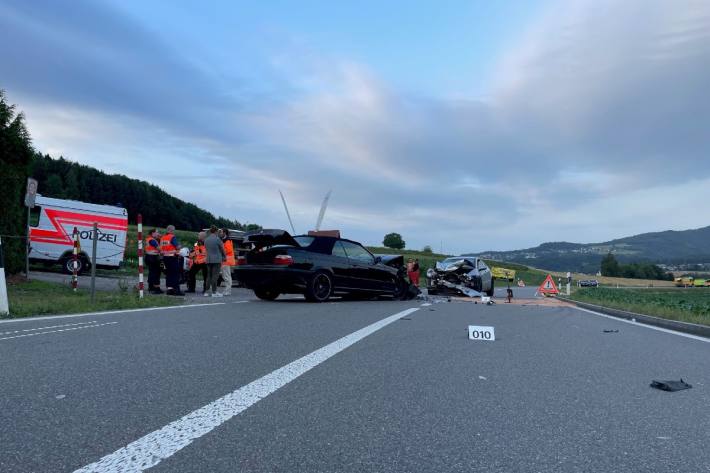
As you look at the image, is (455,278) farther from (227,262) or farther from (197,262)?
(197,262)

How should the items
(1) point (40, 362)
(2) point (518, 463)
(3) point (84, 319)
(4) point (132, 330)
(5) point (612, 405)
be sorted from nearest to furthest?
(2) point (518, 463) < (5) point (612, 405) < (1) point (40, 362) < (4) point (132, 330) < (3) point (84, 319)

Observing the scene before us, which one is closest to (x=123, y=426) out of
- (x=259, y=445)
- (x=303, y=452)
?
(x=259, y=445)

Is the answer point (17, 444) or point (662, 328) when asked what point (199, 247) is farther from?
point (17, 444)

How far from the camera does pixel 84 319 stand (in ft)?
28.7

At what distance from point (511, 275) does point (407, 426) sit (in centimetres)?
6514

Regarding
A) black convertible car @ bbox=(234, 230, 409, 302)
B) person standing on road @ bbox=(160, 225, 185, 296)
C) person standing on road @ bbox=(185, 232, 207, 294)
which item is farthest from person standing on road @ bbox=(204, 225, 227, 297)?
person standing on road @ bbox=(185, 232, 207, 294)

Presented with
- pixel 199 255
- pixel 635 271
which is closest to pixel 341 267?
pixel 199 255

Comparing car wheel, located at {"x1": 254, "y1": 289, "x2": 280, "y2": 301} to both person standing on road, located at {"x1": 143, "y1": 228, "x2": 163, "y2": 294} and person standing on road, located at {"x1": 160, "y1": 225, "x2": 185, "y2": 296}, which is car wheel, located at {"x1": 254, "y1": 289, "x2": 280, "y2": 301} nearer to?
person standing on road, located at {"x1": 160, "y1": 225, "x2": 185, "y2": 296}

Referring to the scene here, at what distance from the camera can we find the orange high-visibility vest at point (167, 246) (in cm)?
1447

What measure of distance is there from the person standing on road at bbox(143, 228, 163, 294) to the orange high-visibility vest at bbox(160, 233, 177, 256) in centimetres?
28

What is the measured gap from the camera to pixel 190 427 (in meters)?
3.35

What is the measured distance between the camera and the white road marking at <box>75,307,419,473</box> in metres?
2.77

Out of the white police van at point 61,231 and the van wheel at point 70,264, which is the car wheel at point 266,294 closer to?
the white police van at point 61,231

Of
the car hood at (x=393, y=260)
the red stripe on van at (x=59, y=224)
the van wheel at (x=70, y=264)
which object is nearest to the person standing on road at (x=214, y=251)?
the car hood at (x=393, y=260)
